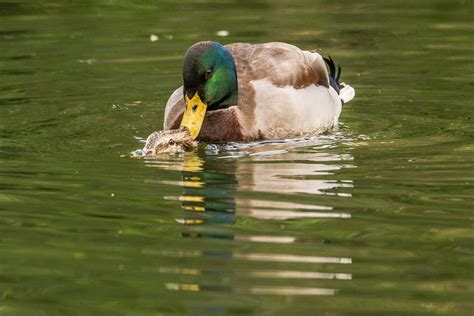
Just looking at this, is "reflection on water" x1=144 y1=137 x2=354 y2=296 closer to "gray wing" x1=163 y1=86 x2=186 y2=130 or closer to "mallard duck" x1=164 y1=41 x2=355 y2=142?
"mallard duck" x1=164 y1=41 x2=355 y2=142

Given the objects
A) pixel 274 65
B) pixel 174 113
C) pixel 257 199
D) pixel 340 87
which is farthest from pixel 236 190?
pixel 340 87

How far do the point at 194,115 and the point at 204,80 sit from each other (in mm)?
326

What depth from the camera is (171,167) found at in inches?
411

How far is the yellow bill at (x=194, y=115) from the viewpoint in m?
11.2

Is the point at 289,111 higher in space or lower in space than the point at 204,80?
lower

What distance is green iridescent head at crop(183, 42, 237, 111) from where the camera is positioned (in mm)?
11242

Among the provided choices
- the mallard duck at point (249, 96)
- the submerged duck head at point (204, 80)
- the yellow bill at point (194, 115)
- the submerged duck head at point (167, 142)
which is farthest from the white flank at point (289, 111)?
the submerged duck head at point (167, 142)

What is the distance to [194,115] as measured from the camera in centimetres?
1132

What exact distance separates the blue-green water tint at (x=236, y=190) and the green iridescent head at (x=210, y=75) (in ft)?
1.69

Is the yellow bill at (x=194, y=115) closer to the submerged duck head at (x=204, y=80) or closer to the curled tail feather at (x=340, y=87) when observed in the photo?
the submerged duck head at (x=204, y=80)

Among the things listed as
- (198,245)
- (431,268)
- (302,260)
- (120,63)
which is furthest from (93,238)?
(120,63)

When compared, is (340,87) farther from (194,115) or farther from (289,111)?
(194,115)

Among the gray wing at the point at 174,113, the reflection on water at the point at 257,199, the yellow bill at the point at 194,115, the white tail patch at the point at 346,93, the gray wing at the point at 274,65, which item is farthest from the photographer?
the white tail patch at the point at 346,93

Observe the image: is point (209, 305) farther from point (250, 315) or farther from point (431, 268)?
point (431, 268)
